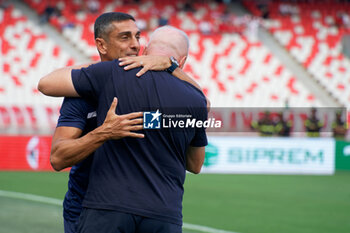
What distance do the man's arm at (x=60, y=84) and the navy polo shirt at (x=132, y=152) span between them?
4 centimetres

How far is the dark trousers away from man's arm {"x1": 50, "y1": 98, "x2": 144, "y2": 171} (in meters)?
0.28

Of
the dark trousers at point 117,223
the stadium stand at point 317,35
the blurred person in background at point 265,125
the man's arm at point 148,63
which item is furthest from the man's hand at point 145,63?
the stadium stand at point 317,35

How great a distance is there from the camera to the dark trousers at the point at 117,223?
2578 millimetres

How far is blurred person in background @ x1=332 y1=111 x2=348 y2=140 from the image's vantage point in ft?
53.7

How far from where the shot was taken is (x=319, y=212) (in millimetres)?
9109

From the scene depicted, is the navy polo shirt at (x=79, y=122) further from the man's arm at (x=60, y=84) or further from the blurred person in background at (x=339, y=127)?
the blurred person in background at (x=339, y=127)

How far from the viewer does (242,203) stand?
9.73 meters

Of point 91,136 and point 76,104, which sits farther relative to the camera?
point 76,104

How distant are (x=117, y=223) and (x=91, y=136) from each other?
1.41 ft

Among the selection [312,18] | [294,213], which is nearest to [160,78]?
[294,213]

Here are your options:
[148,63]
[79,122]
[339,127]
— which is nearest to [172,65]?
[148,63]

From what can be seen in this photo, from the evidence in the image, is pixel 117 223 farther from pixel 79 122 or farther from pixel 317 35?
pixel 317 35

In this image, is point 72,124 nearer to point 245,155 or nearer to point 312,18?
point 245,155

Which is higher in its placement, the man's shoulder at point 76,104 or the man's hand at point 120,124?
the man's shoulder at point 76,104
